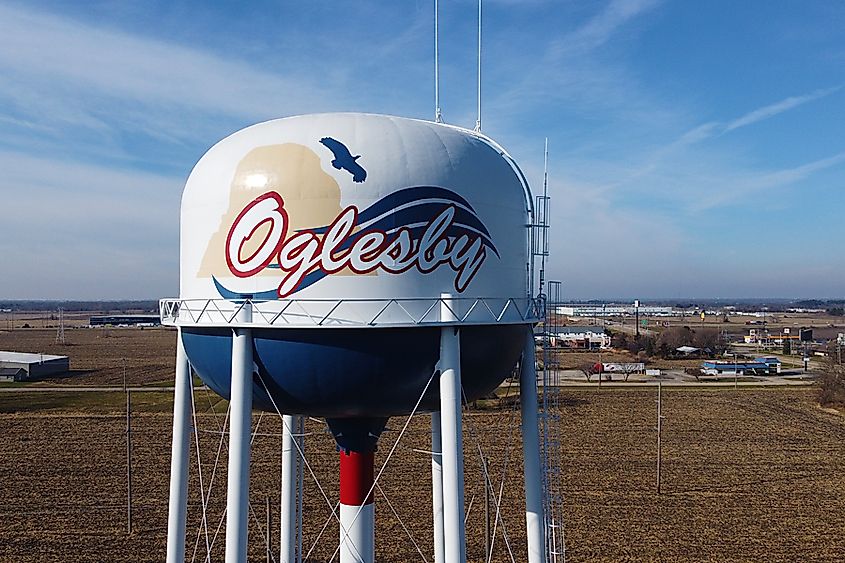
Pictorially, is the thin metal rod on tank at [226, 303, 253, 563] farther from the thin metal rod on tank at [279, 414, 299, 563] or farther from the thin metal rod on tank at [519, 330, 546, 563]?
the thin metal rod on tank at [519, 330, 546, 563]

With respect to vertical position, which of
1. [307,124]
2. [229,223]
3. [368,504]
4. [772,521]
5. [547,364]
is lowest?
[772,521]

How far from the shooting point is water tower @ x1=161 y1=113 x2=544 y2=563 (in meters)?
9.04

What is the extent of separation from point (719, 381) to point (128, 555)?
4575 cm

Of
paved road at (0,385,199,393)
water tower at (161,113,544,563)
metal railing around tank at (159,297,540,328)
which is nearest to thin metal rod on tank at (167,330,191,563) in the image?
water tower at (161,113,544,563)

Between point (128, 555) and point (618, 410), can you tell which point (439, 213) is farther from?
point (618, 410)

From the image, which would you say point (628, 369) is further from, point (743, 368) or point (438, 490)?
point (438, 490)

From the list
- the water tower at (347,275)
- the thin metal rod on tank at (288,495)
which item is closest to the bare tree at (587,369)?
the thin metal rod on tank at (288,495)

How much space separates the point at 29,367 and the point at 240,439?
51.9 meters

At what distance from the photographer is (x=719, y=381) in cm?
5394

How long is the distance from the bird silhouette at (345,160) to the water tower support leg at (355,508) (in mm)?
4593

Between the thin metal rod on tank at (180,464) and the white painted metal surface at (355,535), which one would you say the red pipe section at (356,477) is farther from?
the thin metal rod on tank at (180,464)

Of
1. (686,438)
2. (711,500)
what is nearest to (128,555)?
(711,500)

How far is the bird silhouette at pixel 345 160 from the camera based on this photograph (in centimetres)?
912

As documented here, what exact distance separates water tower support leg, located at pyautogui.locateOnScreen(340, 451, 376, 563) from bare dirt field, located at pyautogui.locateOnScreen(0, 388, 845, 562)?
1684mm
